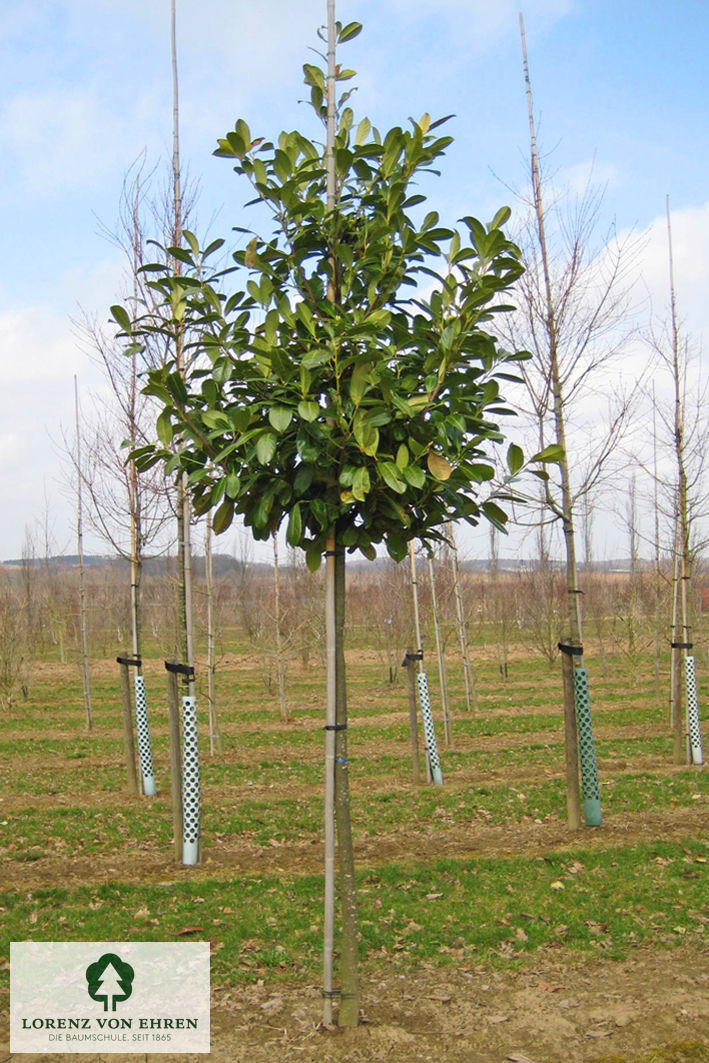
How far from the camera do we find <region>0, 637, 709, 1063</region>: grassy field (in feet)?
13.7

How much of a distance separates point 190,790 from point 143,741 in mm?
2669

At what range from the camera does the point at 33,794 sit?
9906mm

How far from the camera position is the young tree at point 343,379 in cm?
341

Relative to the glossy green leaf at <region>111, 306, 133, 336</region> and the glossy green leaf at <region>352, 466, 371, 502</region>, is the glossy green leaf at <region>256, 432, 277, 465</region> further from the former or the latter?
the glossy green leaf at <region>111, 306, 133, 336</region>

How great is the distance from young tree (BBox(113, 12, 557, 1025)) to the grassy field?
0.75 meters

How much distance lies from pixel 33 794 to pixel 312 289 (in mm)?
8076

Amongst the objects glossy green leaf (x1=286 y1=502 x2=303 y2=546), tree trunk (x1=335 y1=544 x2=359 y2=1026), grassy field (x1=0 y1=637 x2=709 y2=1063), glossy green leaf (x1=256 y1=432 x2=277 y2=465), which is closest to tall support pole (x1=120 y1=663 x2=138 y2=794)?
grassy field (x1=0 y1=637 x2=709 y2=1063)

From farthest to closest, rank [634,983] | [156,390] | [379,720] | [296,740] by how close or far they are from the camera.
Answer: [379,720] < [296,740] < [634,983] < [156,390]

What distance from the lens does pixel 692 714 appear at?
1054 cm

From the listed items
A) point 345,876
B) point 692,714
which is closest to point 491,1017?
point 345,876

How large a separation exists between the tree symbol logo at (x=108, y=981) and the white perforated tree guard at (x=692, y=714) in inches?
306

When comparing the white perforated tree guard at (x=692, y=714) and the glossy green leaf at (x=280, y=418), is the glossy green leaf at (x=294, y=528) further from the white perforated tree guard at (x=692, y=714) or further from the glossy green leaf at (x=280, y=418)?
the white perforated tree guard at (x=692, y=714)

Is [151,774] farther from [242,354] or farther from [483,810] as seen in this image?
[242,354]

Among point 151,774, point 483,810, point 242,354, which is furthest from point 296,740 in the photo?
point 242,354
